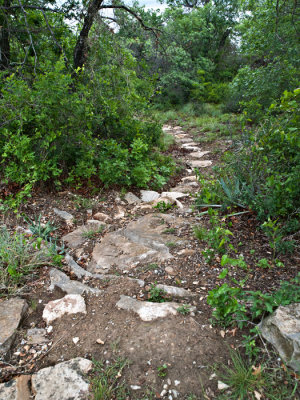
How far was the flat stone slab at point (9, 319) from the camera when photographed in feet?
6.13

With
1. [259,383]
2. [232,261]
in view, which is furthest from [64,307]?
[259,383]

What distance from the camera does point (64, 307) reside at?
2162 mm

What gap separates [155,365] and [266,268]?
126 centimetres

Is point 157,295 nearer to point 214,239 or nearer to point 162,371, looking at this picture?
point 162,371

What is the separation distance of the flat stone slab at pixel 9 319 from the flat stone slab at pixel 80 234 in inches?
38.6

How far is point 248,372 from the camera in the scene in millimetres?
1494

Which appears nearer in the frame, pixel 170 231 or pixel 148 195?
pixel 170 231

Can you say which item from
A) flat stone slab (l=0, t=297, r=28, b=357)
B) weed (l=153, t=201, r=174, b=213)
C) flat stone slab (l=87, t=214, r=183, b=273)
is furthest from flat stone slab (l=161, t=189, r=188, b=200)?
flat stone slab (l=0, t=297, r=28, b=357)

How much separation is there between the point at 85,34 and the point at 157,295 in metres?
4.43

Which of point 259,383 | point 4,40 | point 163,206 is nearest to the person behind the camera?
point 259,383

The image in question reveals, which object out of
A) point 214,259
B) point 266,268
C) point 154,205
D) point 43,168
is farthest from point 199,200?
point 43,168

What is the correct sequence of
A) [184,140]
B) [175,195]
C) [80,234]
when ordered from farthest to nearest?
[184,140] → [175,195] → [80,234]

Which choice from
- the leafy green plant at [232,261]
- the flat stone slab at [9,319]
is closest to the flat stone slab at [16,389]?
the flat stone slab at [9,319]

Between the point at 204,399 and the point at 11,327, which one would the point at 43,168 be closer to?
the point at 11,327
